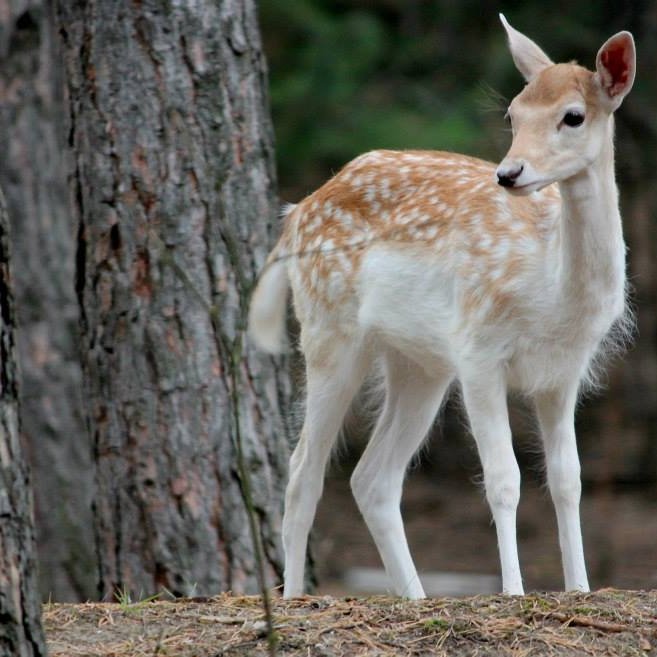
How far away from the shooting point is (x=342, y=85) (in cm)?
1332

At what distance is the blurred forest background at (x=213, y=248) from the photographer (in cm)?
665

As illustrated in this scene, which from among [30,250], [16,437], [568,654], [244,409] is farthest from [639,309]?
[16,437]

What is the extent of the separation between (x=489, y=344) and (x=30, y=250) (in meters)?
5.23

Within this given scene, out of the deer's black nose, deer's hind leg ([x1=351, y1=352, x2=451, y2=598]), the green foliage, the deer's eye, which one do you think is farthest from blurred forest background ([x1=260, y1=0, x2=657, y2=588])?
the deer's black nose

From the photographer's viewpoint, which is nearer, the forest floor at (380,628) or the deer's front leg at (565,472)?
the forest floor at (380,628)

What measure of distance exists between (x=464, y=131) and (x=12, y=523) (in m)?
8.94

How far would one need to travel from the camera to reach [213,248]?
21.9ft

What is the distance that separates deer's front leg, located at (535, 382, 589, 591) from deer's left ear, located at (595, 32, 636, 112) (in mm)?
1088

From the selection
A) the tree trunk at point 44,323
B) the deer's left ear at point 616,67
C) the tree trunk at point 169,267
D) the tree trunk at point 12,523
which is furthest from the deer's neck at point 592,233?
the tree trunk at point 44,323

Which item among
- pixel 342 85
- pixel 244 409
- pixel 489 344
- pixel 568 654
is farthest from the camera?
pixel 342 85

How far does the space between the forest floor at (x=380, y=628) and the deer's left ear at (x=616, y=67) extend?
171 centimetres

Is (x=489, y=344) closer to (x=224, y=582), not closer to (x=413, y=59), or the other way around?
(x=224, y=582)

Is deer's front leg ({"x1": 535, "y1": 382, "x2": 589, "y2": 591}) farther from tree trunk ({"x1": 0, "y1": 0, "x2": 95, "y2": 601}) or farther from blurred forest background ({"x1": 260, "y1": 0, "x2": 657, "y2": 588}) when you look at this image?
blurred forest background ({"x1": 260, "y1": 0, "x2": 657, "y2": 588})

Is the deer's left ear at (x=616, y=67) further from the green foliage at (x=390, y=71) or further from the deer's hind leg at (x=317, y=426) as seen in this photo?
the green foliage at (x=390, y=71)
